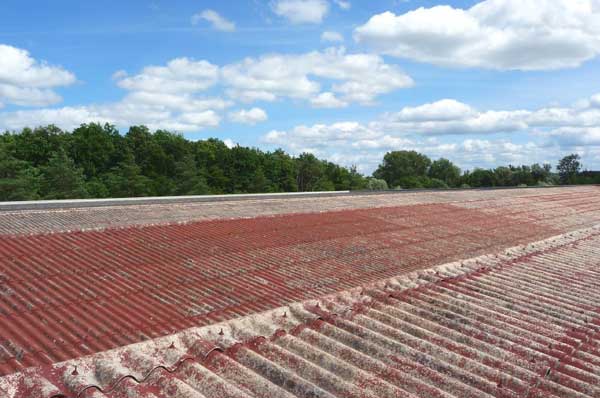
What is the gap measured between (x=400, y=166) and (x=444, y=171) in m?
14.4

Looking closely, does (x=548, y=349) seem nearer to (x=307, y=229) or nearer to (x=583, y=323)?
(x=583, y=323)

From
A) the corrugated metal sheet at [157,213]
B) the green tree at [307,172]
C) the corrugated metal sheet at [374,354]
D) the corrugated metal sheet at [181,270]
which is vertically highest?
the green tree at [307,172]

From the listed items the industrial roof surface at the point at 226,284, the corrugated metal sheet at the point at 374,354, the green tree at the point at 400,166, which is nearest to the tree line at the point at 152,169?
the green tree at the point at 400,166

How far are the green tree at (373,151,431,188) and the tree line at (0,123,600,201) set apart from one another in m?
33.1

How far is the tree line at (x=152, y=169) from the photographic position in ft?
155

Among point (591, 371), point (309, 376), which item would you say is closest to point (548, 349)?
point (591, 371)

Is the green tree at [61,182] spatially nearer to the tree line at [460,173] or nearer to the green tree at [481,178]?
the tree line at [460,173]

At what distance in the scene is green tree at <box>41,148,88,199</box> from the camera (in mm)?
46562

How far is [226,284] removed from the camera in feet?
24.4

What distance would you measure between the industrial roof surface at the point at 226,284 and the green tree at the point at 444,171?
4639 inches

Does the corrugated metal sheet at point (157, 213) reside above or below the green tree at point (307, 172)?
below

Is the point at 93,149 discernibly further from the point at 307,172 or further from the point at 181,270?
the point at 181,270

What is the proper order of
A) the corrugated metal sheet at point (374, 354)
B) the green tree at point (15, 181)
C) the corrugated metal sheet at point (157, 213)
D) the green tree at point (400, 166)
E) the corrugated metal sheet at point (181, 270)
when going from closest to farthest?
the corrugated metal sheet at point (374, 354)
the corrugated metal sheet at point (181, 270)
the corrugated metal sheet at point (157, 213)
the green tree at point (15, 181)
the green tree at point (400, 166)

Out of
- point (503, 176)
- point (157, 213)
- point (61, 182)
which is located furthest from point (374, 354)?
point (503, 176)
